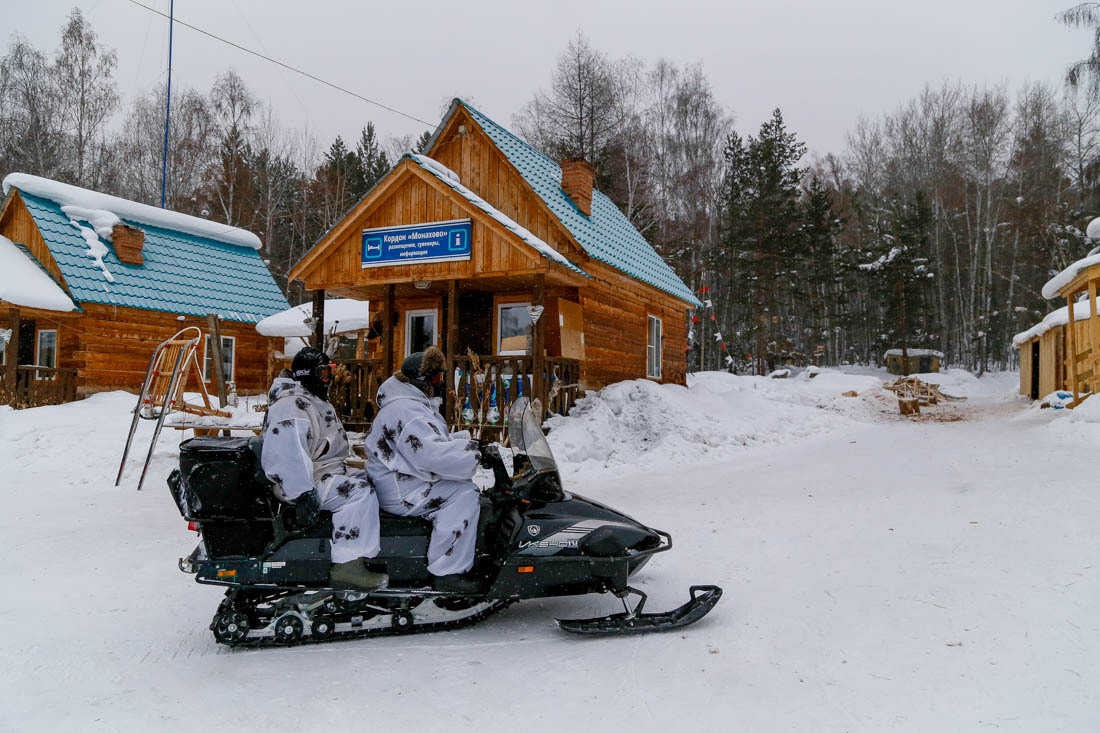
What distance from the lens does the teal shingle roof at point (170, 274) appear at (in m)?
15.6

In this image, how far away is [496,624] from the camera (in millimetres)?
3850

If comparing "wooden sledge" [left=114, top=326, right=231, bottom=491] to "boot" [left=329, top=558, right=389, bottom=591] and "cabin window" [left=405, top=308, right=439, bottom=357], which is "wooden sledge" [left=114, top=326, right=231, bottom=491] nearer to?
"cabin window" [left=405, top=308, right=439, bottom=357]

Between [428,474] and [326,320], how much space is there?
13.2 metres

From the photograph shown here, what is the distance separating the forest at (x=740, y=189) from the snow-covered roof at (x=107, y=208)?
25.6 feet

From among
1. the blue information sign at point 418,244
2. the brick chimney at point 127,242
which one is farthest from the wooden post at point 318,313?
the brick chimney at point 127,242

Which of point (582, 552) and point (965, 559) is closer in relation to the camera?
point (582, 552)

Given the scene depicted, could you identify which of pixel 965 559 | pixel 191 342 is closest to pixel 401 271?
pixel 191 342

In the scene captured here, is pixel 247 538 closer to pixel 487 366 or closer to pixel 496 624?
pixel 496 624

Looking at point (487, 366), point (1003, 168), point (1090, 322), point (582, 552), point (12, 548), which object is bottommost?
point (12, 548)

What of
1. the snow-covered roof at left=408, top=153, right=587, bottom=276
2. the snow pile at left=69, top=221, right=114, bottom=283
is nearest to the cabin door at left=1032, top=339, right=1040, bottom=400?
the snow-covered roof at left=408, top=153, right=587, bottom=276

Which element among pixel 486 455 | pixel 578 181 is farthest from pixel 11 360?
pixel 486 455

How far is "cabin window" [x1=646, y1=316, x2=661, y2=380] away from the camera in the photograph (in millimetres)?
15722

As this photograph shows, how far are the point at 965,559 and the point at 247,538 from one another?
14.2 feet

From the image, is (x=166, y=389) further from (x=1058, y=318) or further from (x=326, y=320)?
(x=1058, y=318)
